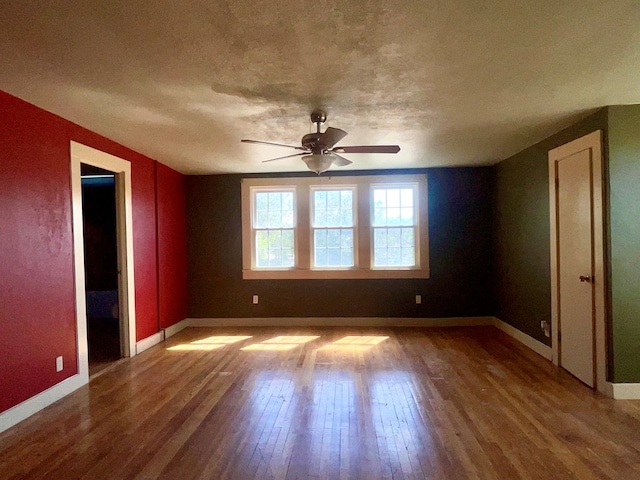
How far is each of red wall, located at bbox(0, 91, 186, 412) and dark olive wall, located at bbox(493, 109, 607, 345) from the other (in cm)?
473

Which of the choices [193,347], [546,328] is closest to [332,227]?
[193,347]

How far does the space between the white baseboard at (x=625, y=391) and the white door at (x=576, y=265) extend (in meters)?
0.23

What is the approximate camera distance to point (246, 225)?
6.16 meters

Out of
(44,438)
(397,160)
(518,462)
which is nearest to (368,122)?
(397,160)

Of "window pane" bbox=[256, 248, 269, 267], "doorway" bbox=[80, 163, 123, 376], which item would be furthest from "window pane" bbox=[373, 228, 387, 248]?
"doorway" bbox=[80, 163, 123, 376]

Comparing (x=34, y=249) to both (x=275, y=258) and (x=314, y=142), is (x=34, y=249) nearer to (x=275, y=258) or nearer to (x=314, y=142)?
(x=314, y=142)

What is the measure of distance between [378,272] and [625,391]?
11.0 ft

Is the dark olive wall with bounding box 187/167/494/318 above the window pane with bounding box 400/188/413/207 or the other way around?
the other way around

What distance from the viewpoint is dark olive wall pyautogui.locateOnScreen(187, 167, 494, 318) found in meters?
5.98

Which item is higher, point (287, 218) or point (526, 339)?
point (287, 218)

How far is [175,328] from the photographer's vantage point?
5.71 metres

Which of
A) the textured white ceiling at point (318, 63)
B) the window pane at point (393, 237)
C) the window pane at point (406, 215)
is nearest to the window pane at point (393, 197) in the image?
the window pane at point (406, 215)

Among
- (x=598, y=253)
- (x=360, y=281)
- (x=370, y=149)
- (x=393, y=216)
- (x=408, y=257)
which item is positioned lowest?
(x=360, y=281)

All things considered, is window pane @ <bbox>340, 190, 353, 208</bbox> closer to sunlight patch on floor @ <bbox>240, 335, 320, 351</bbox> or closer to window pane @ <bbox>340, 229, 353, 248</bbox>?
window pane @ <bbox>340, 229, 353, 248</bbox>
